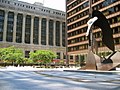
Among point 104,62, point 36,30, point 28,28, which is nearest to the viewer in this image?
point 104,62

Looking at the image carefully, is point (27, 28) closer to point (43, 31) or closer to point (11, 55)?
point (43, 31)

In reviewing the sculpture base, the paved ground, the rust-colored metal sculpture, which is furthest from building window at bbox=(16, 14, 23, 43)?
the paved ground

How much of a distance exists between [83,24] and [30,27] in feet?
127

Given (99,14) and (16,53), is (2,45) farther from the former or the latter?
(99,14)

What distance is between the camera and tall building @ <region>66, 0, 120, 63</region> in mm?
55025

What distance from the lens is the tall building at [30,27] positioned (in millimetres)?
90188

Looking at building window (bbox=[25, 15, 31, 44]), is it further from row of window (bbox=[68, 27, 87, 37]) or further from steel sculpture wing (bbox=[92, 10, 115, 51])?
steel sculpture wing (bbox=[92, 10, 115, 51])

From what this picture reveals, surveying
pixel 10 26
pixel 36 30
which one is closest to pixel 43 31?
pixel 36 30

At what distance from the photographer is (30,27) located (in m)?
98.8

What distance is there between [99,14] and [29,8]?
74306 millimetres

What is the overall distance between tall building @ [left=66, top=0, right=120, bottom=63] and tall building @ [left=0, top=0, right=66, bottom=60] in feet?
78.6

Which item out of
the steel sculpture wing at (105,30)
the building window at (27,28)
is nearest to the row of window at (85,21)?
the steel sculpture wing at (105,30)

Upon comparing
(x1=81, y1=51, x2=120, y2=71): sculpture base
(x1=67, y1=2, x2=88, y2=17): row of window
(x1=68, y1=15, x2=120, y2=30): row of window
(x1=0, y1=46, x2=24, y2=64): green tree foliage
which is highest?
(x1=67, y1=2, x2=88, y2=17): row of window

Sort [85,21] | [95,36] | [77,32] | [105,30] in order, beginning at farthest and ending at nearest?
[77,32], [85,21], [95,36], [105,30]
